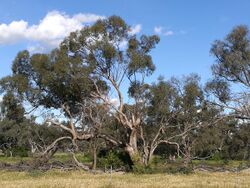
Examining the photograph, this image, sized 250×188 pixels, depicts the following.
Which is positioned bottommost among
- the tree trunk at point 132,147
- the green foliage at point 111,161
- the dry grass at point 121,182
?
the dry grass at point 121,182

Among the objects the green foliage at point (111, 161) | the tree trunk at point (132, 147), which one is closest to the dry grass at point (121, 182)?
the green foliage at point (111, 161)

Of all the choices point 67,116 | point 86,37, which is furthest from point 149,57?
point 67,116

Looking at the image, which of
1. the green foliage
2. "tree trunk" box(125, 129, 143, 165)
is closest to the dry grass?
the green foliage

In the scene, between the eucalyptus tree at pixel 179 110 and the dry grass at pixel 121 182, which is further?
the eucalyptus tree at pixel 179 110

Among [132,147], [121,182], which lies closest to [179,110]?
[132,147]

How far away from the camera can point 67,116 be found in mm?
44562

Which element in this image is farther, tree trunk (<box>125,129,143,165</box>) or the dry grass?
tree trunk (<box>125,129,143,165</box>)

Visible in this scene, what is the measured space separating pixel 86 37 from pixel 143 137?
10.6 meters

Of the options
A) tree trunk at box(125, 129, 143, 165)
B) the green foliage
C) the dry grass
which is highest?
tree trunk at box(125, 129, 143, 165)

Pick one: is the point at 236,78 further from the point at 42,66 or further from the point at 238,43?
the point at 42,66

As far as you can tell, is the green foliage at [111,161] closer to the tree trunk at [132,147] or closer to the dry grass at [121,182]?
the tree trunk at [132,147]

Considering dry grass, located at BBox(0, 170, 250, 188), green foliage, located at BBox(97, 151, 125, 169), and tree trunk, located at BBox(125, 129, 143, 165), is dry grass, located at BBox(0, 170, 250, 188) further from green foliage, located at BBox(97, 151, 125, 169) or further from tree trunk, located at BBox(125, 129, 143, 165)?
tree trunk, located at BBox(125, 129, 143, 165)

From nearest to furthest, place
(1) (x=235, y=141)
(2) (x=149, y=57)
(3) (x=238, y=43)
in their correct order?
(2) (x=149, y=57) → (3) (x=238, y=43) → (1) (x=235, y=141)

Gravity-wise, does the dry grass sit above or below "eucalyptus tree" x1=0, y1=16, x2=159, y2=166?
below
